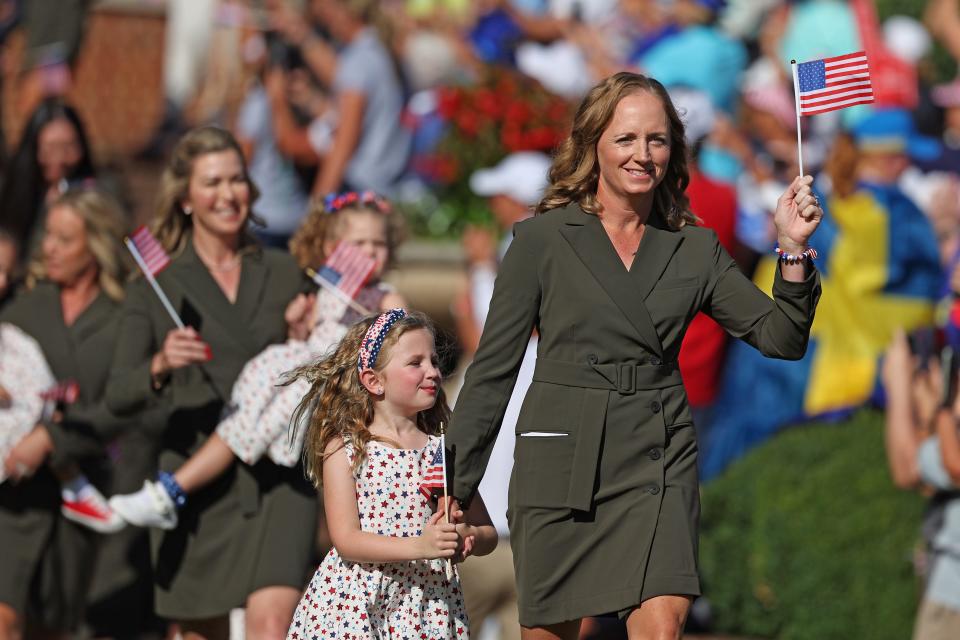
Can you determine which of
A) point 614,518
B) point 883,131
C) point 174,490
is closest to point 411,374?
point 614,518

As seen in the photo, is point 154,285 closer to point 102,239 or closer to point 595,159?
point 102,239

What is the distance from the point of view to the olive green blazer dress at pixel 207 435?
237 inches

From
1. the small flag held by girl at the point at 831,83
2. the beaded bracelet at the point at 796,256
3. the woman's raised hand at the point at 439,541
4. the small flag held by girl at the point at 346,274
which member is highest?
the small flag held by girl at the point at 831,83

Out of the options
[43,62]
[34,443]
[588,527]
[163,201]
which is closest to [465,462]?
[588,527]

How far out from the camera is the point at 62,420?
274 inches

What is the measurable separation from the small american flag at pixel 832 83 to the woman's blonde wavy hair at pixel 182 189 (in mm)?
2398

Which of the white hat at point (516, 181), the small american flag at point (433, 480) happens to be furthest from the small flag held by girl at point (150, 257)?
Answer: the white hat at point (516, 181)

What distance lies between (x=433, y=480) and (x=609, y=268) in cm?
75

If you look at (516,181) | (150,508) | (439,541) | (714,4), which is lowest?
(150,508)

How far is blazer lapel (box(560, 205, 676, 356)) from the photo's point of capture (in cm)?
480

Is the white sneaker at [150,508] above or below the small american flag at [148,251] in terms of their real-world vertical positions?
below

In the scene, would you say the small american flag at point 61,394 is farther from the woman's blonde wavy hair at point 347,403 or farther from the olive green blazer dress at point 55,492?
the woman's blonde wavy hair at point 347,403

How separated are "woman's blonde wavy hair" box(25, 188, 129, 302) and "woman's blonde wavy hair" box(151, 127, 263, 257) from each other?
0.86 meters

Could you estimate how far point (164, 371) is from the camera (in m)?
6.01
